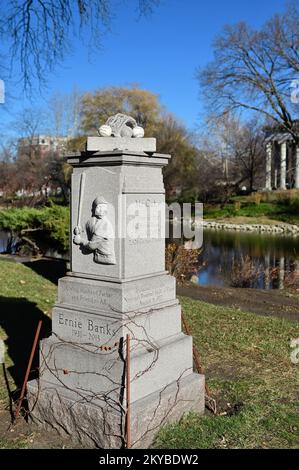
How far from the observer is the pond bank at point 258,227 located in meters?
37.5

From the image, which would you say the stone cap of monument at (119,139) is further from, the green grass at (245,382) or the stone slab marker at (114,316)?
the green grass at (245,382)

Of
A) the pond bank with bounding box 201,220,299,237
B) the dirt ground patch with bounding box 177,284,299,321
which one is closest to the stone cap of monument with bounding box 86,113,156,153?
the dirt ground patch with bounding box 177,284,299,321

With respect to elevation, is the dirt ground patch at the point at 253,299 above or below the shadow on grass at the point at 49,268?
below

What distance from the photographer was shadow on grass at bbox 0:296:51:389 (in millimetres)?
6137

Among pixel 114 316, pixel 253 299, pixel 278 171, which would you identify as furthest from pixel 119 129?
pixel 278 171

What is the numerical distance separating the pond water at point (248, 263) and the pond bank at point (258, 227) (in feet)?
16.8

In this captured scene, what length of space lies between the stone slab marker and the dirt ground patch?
506 centimetres

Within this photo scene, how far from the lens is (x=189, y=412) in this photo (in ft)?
16.0

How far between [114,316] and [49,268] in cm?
926

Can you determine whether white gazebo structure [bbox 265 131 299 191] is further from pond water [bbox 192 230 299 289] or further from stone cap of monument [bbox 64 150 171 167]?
stone cap of monument [bbox 64 150 171 167]

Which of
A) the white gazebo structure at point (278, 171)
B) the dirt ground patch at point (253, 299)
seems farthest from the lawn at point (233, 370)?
the white gazebo structure at point (278, 171)

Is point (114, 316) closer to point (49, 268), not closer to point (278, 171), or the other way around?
point (49, 268)

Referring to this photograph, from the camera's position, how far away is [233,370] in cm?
618
